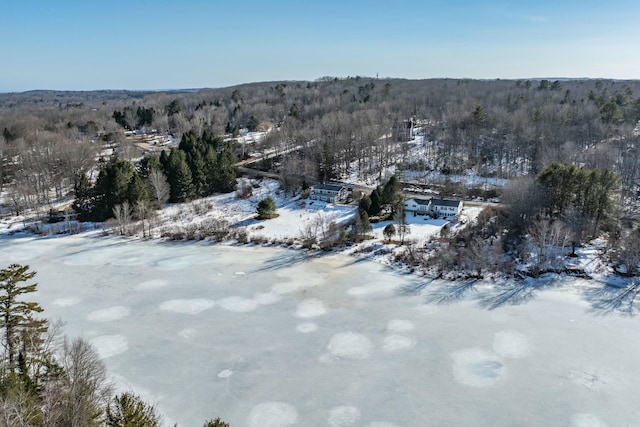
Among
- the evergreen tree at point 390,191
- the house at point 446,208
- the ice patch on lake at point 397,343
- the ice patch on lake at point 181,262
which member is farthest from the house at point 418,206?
the ice patch on lake at point 397,343

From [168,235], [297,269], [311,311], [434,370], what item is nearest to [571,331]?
[434,370]

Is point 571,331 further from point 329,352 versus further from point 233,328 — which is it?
point 233,328

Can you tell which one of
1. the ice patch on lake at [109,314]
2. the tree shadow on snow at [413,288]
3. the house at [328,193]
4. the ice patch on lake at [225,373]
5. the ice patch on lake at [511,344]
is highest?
the house at [328,193]

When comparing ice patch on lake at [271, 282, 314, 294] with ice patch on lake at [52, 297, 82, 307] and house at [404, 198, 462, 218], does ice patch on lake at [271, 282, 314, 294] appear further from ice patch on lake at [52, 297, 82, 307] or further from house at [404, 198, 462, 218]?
house at [404, 198, 462, 218]

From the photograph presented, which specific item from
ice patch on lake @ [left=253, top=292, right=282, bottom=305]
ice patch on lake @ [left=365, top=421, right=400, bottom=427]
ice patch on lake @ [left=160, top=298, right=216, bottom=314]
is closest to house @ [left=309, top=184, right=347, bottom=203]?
ice patch on lake @ [left=253, top=292, right=282, bottom=305]

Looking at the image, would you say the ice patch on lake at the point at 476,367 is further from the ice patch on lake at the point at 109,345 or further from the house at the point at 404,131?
the house at the point at 404,131
